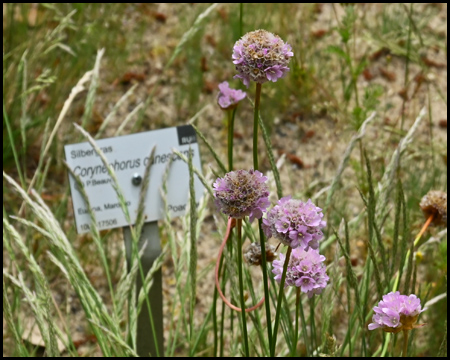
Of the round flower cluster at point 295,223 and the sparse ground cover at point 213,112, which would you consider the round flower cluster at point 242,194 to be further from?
the sparse ground cover at point 213,112

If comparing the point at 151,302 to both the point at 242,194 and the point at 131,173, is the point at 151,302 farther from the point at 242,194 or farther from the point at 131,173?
the point at 242,194

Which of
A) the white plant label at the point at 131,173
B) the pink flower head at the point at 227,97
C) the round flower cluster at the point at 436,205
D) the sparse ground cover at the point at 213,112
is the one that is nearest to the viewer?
the pink flower head at the point at 227,97

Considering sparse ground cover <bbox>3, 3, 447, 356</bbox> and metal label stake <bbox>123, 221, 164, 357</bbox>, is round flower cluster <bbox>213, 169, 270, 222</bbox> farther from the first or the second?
sparse ground cover <bbox>3, 3, 447, 356</bbox>

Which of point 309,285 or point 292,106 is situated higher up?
point 292,106

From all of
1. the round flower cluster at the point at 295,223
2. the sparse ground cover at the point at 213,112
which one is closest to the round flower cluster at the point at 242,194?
the round flower cluster at the point at 295,223

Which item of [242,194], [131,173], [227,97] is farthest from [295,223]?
[131,173]

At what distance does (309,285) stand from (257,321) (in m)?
0.31

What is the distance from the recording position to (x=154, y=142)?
1446mm

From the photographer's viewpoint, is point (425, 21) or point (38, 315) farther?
point (425, 21)

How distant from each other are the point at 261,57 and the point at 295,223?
0.66 feet

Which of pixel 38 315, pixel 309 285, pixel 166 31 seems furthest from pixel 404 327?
pixel 166 31

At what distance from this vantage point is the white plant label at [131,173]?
56.6 inches

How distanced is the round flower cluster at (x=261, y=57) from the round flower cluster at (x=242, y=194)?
115 mm

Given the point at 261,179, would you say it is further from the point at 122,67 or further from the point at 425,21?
the point at 425,21
